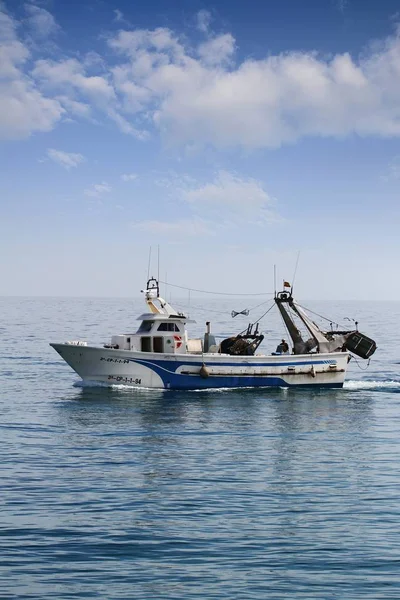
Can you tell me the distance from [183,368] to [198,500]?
84.9ft

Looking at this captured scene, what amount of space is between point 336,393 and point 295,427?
13.7 m

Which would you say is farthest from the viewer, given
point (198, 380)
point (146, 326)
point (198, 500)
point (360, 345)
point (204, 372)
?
point (360, 345)

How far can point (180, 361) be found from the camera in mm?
49688

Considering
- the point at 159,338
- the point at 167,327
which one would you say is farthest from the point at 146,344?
the point at 167,327

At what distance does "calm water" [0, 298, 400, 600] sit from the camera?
17844 millimetres

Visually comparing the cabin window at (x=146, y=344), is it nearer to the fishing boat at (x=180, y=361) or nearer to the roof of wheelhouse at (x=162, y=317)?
the fishing boat at (x=180, y=361)

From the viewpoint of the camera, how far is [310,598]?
1688 cm

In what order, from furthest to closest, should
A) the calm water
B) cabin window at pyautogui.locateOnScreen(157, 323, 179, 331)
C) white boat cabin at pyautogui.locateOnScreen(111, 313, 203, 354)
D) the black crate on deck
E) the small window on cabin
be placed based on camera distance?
the black crate on deck → the small window on cabin → cabin window at pyautogui.locateOnScreen(157, 323, 179, 331) → white boat cabin at pyautogui.locateOnScreen(111, 313, 203, 354) → the calm water

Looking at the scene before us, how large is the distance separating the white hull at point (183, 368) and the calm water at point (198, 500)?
178 inches

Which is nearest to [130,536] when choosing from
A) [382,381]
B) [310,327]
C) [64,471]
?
[64,471]

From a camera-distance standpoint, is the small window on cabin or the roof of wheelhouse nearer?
the roof of wheelhouse

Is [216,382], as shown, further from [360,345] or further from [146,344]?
[360,345]

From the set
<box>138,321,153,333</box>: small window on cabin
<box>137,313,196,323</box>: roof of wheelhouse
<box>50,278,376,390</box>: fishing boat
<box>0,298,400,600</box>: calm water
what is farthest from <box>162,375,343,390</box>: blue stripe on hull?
<box>0,298,400,600</box>: calm water

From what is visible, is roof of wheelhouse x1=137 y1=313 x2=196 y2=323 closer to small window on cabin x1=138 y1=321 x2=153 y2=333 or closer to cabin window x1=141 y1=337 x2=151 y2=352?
small window on cabin x1=138 y1=321 x2=153 y2=333
